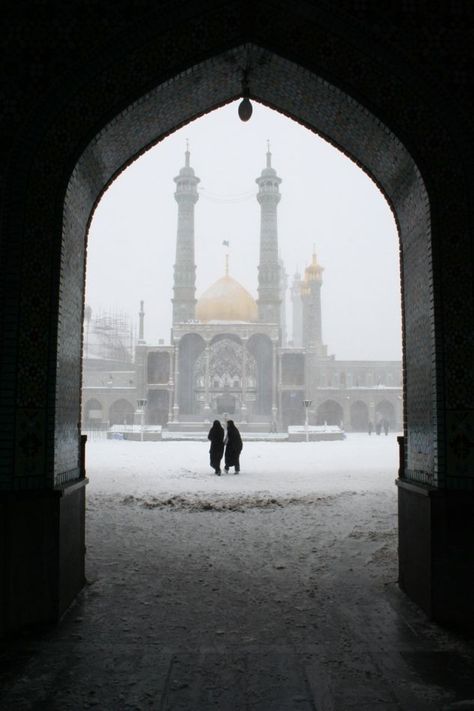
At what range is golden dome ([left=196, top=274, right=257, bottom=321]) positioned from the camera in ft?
131

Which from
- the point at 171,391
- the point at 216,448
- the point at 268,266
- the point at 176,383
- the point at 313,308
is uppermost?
the point at 268,266

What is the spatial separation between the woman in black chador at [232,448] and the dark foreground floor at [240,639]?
6604 mm

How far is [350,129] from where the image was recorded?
14.1 feet

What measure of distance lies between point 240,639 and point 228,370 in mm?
35043

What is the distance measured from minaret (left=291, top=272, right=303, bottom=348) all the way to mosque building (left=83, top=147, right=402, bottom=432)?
26692 millimetres

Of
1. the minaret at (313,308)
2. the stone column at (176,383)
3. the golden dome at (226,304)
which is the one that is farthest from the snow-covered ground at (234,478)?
the minaret at (313,308)

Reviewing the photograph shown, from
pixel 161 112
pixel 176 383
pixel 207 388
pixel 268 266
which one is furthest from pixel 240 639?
pixel 268 266

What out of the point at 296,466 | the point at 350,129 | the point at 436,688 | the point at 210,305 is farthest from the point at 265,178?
the point at 436,688

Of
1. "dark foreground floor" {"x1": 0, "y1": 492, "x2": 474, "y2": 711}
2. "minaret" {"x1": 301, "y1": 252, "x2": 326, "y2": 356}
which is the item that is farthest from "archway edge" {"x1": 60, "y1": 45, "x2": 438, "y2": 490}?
"minaret" {"x1": 301, "y1": 252, "x2": 326, "y2": 356}

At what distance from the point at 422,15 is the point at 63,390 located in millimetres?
3179

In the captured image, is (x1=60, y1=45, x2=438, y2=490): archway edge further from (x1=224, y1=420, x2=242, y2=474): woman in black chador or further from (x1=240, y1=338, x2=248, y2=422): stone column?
(x1=240, y1=338, x2=248, y2=422): stone column

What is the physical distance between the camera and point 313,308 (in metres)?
45.4

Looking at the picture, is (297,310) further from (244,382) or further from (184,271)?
(244,382)

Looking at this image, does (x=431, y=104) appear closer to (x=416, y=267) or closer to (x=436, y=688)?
(x=416, y=267)
